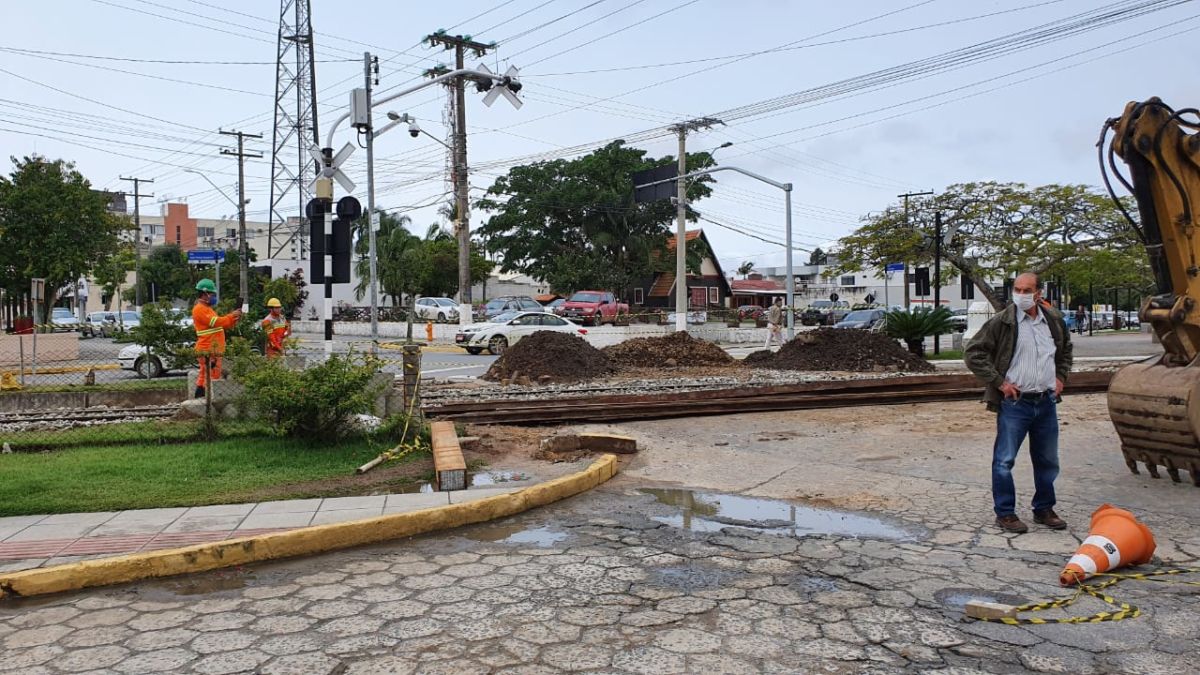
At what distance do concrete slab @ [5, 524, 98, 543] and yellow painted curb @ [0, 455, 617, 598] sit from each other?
2.66 feet

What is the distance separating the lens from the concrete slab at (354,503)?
6570 millimetres

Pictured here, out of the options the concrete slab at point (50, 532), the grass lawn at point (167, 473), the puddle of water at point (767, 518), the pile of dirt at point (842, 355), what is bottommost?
the puddle of water at point (767, 518)

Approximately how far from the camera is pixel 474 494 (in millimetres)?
6934

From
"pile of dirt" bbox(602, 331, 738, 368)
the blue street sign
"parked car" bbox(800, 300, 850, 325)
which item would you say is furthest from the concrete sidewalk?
the blue street sign

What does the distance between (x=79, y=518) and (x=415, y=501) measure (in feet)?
7.75

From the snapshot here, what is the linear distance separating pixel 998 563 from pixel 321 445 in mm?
6550

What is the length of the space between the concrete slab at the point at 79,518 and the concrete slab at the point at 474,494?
2451 millimetres

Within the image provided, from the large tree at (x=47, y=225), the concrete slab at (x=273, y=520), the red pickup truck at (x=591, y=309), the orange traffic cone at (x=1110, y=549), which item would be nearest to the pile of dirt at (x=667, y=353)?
the concrete slab at (x=273, y=520)

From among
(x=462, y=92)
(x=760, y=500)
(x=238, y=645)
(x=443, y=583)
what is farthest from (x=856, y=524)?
(x=462, y=92)

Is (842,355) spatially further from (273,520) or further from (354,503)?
(273,520)

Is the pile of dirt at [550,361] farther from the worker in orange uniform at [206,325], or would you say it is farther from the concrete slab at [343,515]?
the concrete slab at [343,515]

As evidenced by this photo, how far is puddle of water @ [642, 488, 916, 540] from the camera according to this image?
20.1 ft

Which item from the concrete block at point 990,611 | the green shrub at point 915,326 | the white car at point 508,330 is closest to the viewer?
the concrete block at point 990,611

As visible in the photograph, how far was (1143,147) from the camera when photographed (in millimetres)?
6996
